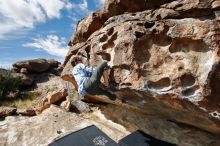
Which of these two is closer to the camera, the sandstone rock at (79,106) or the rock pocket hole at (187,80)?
the rock pocket hole at (187,80)

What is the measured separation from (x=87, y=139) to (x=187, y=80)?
13.9 feet

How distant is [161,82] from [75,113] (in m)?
6.09

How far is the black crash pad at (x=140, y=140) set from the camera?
9.04 metres

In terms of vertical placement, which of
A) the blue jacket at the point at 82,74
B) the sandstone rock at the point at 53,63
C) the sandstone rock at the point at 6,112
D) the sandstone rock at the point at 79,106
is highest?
the sandstone rock at the point at 53,63

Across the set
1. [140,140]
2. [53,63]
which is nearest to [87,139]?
[140,140]

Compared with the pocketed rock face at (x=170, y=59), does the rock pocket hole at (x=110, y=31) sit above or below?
above

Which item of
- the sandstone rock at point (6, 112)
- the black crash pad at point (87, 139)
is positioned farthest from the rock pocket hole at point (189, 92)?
the sandstone rock at point (6, 112)

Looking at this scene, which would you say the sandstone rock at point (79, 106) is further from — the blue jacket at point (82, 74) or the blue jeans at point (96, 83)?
the blue jeans at point (96, 83)

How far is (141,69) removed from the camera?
769 cm

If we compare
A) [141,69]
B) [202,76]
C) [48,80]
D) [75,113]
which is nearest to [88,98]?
[75,113]

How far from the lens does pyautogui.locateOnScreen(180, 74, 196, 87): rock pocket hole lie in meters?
6.86

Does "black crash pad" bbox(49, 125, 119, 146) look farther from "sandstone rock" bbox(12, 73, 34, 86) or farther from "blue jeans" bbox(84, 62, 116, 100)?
"sandstone rock" bbox(12, 73, 34, 86)

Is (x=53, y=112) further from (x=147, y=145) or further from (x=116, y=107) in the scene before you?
(x=147, y=145)

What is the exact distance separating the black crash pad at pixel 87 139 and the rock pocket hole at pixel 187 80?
3.44 metres
